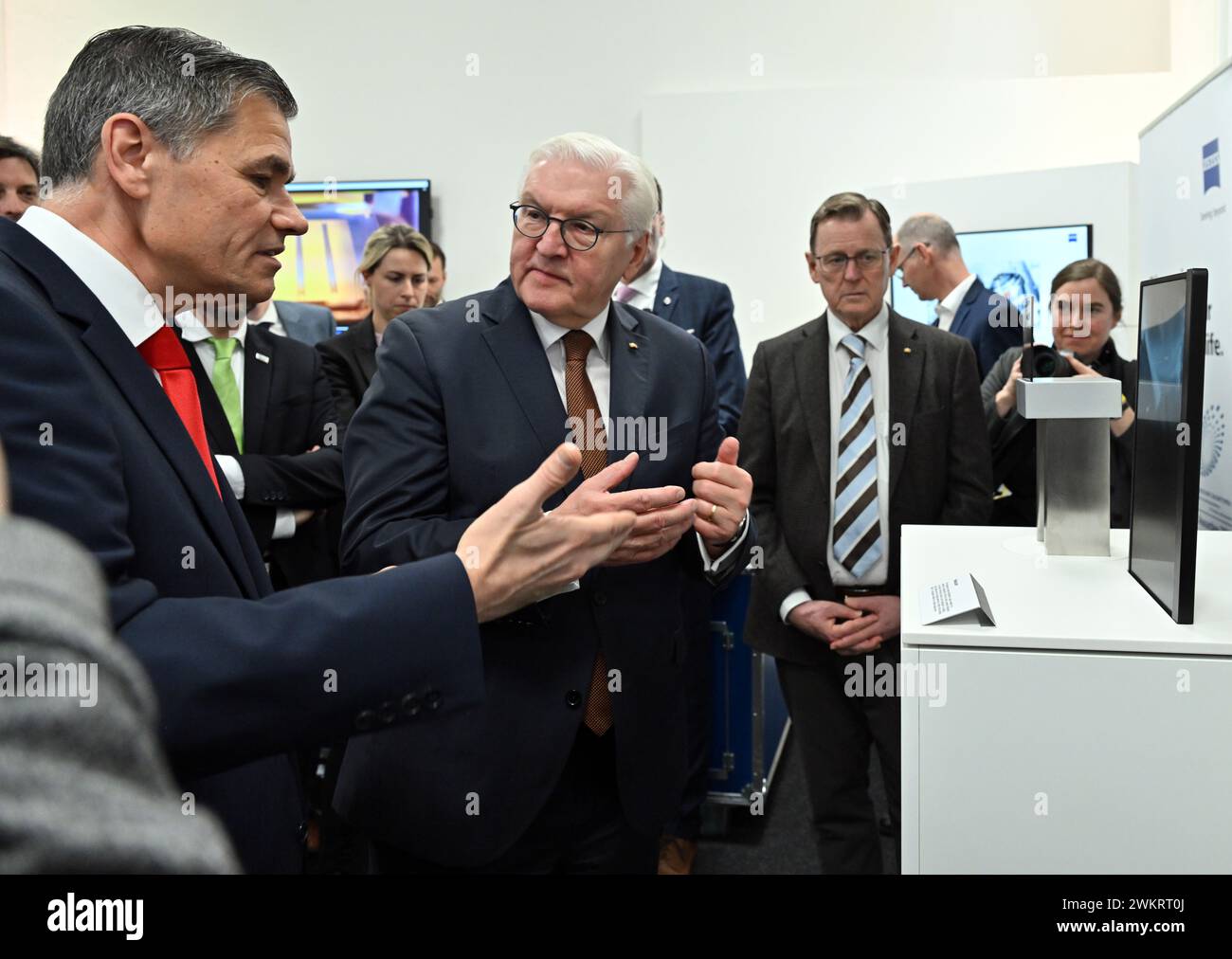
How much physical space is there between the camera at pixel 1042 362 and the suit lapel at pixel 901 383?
0.45 m

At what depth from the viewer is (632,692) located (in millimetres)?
1887

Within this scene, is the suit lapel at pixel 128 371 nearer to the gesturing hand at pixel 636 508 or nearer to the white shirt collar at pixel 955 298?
the gesturing hand at pixel 636 508

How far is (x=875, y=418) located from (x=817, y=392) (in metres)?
0.16

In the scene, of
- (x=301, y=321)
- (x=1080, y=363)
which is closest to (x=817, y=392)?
(x=1080, y=363)

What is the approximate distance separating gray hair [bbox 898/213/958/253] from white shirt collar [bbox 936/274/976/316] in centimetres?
17

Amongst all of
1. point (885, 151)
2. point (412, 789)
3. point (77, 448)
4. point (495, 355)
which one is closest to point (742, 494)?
point (495, 355)

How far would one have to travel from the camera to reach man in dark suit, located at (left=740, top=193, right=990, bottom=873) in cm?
268

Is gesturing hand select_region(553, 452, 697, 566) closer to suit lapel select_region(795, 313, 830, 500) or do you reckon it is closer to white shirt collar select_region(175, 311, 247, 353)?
suit lapel select_region(795, 313, 830, 500)

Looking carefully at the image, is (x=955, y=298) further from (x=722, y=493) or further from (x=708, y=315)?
(x=722, y=493)

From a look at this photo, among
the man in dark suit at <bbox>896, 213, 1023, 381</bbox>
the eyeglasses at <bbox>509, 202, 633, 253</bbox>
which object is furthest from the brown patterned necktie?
the man in dark suit at <bbox>896, 213, 1023, 381</bbox>

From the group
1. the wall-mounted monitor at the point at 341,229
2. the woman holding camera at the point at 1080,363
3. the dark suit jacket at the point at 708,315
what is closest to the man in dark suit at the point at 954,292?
the woman holding camera at the point at 1080,363

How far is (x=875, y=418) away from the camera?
2.73m
